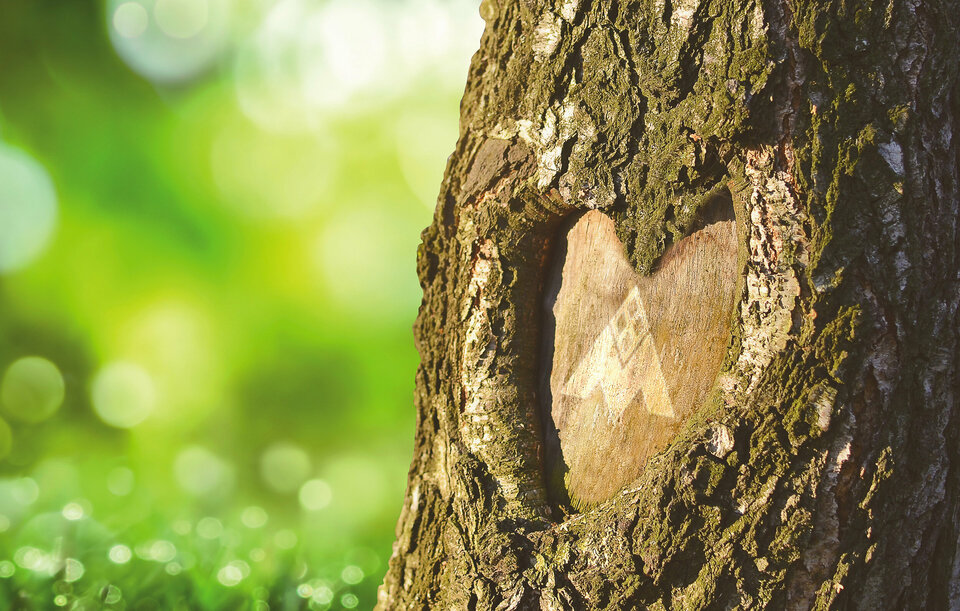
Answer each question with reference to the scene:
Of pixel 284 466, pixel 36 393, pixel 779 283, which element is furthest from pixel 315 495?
pixel 779 283

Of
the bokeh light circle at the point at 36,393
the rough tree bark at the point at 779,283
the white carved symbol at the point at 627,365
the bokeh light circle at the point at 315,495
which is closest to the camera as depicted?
the rough tree bark at the point at 779,283

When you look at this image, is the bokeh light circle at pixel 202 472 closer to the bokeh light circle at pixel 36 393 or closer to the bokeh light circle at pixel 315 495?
the bokeh light circle at pixel 315 495

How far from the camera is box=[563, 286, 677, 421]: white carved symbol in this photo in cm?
104

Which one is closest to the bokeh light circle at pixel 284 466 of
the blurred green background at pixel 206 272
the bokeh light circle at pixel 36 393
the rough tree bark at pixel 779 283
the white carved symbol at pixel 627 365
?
the blurred green background at pixel 206 272

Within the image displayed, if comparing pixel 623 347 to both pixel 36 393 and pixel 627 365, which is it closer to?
pixel 627 365

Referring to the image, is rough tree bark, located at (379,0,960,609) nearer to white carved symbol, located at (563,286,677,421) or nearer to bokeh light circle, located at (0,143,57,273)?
white carved symbol, located at (563,286,677,421)

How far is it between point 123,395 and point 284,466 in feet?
2.36

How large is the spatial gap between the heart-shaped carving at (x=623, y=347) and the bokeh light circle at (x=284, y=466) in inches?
77.8

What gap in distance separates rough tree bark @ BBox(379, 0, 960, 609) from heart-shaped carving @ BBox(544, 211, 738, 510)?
33 millimetres

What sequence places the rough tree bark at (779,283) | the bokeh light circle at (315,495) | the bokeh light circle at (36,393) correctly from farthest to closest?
the bokeh light circle at (36,393), the bokeh light circle at (315,495), the rough tree bark at (779,283)

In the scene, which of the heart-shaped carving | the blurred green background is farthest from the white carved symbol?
the blurred green background

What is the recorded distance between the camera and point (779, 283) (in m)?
0.93

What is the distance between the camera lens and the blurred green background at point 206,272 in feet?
9.42

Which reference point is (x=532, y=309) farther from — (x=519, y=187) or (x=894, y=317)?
(x=894, y=317)
